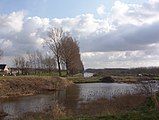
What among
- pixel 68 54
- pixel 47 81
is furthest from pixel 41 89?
pixel 68 54

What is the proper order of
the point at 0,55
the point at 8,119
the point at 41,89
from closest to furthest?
the point at 8,119
the point at 41,89
the point at 0,55

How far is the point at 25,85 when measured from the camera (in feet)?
176

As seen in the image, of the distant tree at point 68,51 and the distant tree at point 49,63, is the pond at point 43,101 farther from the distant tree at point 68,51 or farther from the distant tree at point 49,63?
the distant tree at point 49,63

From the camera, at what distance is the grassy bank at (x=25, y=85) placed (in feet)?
160

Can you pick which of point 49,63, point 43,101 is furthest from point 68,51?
point 43,101

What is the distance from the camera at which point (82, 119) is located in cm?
1598

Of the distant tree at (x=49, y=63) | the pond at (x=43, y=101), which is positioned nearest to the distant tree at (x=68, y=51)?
the distant tree at (x=49, y=63)

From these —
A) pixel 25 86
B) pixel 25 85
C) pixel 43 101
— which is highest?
pixel 25 85

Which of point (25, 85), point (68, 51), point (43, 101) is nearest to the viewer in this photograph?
point (43, 101)

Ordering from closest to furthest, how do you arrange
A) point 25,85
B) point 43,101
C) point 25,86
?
point 43,101
point 25,86
point 25,85

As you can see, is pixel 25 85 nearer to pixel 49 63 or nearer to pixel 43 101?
pixel 43 101

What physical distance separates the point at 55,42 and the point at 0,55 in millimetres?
15008

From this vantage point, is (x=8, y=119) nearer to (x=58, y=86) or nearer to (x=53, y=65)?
(x=58, y=86)

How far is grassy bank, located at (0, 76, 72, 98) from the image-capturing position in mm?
48656
